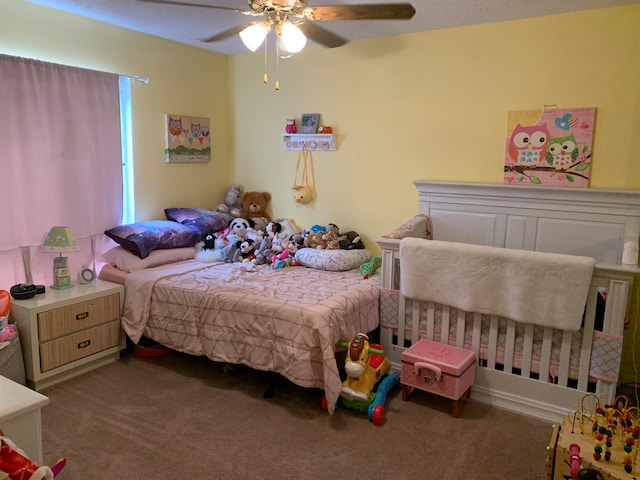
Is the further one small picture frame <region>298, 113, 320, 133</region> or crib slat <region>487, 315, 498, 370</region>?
small picture frame <region>298, 113, 320, 133</region>

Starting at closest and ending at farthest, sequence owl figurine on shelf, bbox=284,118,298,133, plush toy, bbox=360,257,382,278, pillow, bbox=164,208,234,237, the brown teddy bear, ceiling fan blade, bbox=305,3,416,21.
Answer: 1. ceiling fan blade, bbox=305,3,416,21
2. plush toy, bbox=360,257,382,278
3. pillow, bbox=164,208,234,237
4. owl figurine on shelf, bbox=284,118,298,133
5. the brown teddy bear

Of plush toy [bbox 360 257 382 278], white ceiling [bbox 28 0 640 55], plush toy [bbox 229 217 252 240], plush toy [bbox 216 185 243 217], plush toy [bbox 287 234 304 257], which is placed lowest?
plush toy [bbox 360 257 382 278]

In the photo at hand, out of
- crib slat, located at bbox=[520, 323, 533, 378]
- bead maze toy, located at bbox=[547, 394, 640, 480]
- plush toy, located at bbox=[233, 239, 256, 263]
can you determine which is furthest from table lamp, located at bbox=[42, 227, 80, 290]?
bead maze toy, located at bbox=[547, 394, 640, 480]

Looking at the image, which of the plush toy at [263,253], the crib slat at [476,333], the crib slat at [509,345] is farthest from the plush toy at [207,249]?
the crib slat at [509,345]

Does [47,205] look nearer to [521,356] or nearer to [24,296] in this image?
[24,296]

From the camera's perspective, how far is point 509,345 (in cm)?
270

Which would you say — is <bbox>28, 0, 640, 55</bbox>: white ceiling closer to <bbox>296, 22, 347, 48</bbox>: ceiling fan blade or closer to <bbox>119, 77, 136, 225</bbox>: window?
<bbox>296, 22, 347, 48</bbox>: ceiling fan blade

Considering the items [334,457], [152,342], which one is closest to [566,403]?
[334,457]

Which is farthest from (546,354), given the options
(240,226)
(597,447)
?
(240,226)

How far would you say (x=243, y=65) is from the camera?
4.42m

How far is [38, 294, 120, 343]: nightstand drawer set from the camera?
286cm

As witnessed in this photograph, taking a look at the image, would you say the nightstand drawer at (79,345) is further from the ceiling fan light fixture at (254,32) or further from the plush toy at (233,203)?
the ceiling fan light fixture at (254,32)

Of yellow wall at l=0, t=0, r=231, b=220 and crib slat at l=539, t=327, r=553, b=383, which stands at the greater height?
yellow wall at l=0, t=0, r=231, b=220

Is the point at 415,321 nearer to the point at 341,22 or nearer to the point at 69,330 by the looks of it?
the point at 341,22
